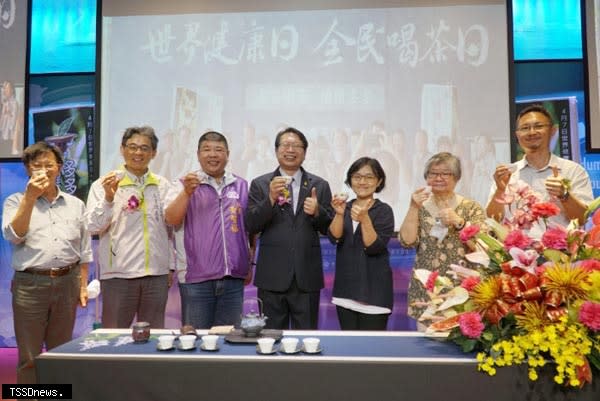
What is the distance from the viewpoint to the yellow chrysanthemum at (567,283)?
1586mm

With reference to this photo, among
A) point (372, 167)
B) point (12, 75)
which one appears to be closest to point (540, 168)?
point (372, 167)

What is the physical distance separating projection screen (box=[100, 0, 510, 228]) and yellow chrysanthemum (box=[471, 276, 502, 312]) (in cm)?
223

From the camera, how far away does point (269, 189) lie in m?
2.97

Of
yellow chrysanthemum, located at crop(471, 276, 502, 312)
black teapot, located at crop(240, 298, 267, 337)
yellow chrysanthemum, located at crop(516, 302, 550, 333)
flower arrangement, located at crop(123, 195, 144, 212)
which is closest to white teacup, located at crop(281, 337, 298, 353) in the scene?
black teapot, located at crop(240, 298, 267, 337)

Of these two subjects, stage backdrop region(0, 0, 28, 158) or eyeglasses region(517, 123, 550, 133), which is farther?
stage backdrop region(0, 0, 28, 158)

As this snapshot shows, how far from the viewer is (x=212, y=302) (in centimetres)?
301

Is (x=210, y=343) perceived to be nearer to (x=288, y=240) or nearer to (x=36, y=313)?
(x=288, y=240)

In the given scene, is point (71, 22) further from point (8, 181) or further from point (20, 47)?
point (8, 181)

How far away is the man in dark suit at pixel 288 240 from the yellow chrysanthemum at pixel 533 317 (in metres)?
1.46

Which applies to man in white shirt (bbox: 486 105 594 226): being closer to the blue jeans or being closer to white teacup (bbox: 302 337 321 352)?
white teacup (bbox: 302 337 321 352)

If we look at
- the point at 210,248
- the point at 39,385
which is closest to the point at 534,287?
the point at 39,385

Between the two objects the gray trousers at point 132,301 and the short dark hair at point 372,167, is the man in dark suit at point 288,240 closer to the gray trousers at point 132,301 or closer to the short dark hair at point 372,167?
the short dark hair at point 372,167

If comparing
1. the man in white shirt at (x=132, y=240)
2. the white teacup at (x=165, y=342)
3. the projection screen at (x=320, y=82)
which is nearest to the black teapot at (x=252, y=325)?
the white teacup at (x=165, y=342)

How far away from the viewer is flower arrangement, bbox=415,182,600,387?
155 cm
